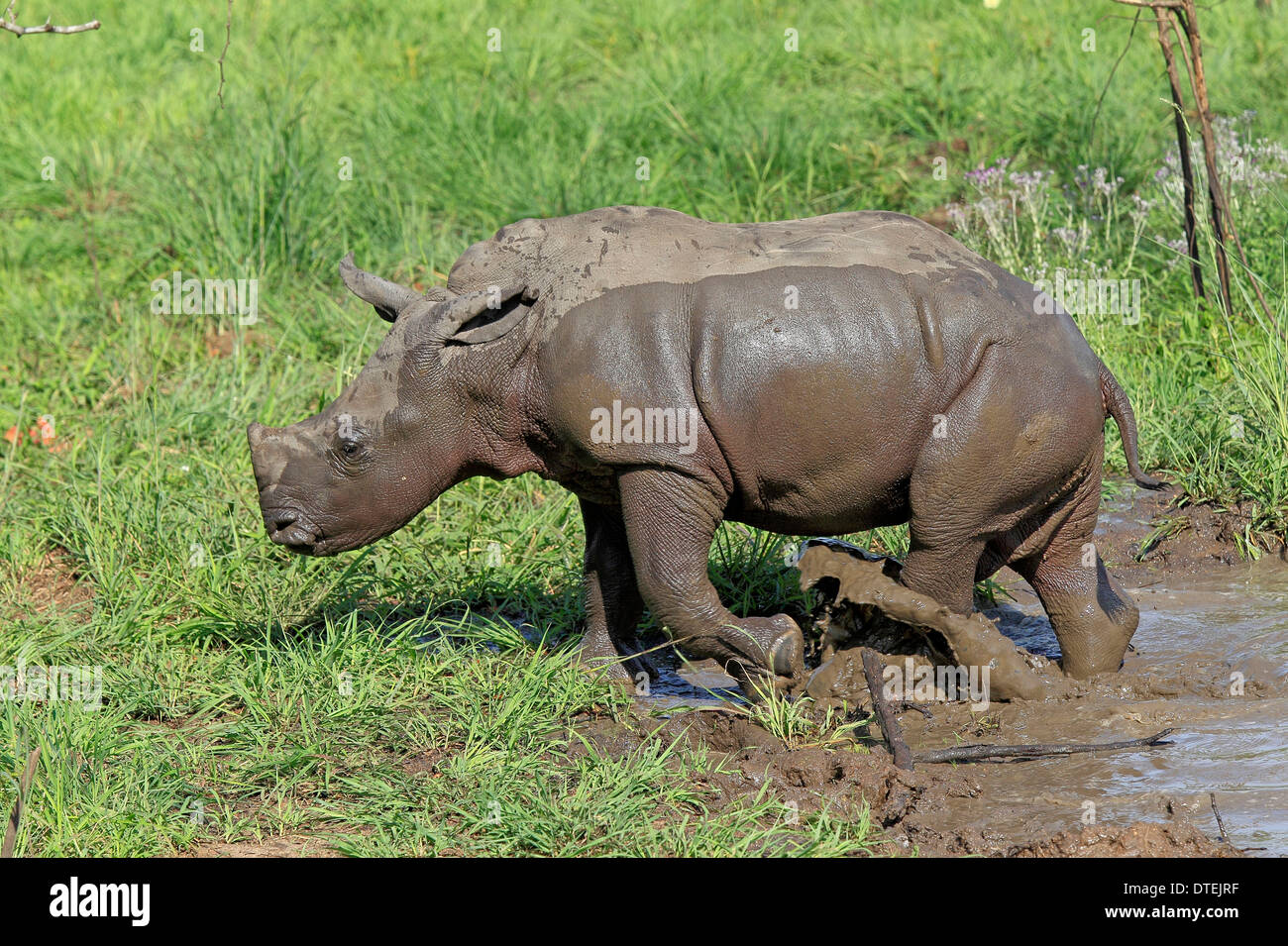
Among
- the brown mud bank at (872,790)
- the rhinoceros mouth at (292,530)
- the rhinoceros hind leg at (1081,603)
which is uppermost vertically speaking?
the rhinoceros mouth at (292,530)

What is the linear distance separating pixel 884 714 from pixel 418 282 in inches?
177

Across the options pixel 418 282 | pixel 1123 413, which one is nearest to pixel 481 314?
pixel 1123 413

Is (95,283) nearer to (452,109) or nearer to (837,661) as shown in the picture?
(452,109)

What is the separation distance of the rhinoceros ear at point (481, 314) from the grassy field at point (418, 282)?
3.84 ft

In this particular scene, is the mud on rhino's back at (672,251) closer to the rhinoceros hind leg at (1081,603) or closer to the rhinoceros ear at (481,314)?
the rhinoceros ear at (481,314)

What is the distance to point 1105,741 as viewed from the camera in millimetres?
4703

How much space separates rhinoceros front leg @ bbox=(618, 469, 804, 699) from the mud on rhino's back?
24.6 inches

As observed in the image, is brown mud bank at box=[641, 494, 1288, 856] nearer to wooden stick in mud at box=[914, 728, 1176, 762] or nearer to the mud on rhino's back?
wooden stick in mud at box=[914, 728, 1176, 762]

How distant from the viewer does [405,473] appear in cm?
488

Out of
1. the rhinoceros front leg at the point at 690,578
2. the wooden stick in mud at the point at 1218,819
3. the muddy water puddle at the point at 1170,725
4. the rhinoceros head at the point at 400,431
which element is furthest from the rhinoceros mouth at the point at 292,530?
the wooden stick in mud at the point at 1218,819

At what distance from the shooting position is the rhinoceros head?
15.7 feet

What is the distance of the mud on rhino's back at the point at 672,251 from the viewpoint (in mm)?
4680

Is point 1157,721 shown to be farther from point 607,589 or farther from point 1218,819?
point 607,589

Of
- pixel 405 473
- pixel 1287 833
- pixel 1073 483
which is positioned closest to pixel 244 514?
pixel 405 473
